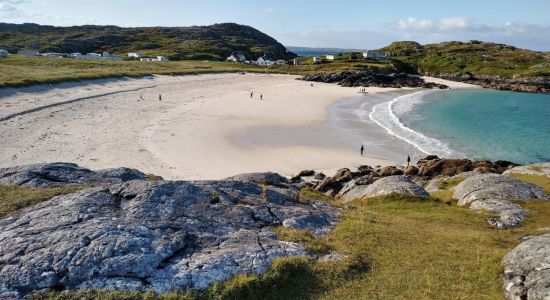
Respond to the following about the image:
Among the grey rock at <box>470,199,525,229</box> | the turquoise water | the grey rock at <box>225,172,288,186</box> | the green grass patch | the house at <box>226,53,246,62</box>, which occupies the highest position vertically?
the house at <box>226,53,246,62</box>

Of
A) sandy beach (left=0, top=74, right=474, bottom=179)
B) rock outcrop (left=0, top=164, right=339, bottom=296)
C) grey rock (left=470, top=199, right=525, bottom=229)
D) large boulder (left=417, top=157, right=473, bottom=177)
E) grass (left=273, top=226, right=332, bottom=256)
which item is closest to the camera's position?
rock outcrop (left=0, top=164, right=339, bottom=296)

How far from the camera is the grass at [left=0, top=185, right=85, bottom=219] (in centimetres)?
1456

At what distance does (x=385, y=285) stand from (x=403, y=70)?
169 metres

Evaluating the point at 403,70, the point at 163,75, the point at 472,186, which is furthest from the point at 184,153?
the point at 403,70

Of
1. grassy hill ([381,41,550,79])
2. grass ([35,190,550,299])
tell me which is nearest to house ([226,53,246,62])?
grassy hill ([381,41,550,79])

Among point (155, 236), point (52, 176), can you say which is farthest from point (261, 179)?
point (155, 236)

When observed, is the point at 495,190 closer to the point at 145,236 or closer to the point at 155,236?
the point at 155,236

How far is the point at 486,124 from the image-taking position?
2820 inches

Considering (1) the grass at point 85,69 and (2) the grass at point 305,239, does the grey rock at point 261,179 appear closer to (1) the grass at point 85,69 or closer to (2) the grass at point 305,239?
(2) the grass at point 305,239

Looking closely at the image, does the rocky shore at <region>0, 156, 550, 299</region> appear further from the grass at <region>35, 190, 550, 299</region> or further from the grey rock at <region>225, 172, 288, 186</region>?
the grey rock at <region>225, 172, 288, 186</region>

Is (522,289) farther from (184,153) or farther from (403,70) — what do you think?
→ (403,70)

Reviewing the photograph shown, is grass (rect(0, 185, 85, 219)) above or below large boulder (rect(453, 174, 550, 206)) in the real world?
above

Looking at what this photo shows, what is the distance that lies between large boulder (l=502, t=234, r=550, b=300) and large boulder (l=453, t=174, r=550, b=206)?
11.3 m

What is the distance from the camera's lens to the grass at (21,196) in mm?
14562
